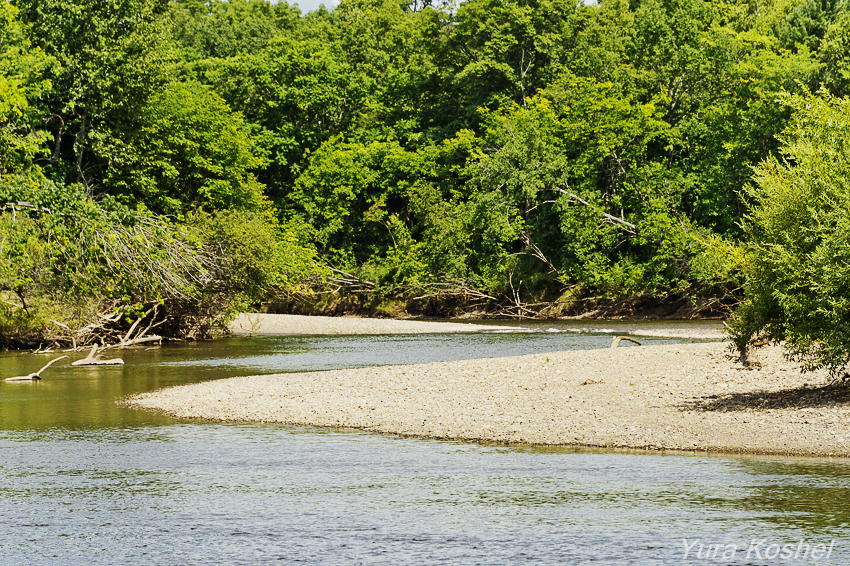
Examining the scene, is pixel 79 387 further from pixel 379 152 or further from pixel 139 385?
pixel 379 152

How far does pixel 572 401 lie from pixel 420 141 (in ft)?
189

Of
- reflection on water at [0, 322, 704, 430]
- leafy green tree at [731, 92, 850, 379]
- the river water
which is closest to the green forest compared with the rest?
reflection on water at [0, 322, 704, 430]

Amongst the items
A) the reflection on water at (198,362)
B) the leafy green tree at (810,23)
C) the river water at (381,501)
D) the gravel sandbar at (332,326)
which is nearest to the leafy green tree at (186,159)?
the gravel sandbar at (332,326)

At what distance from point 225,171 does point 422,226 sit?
55.6 ft

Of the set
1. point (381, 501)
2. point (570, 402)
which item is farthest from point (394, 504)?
point (570, 402)

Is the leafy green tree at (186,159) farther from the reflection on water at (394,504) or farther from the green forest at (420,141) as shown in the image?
Result: the reflection on water at (394,504)

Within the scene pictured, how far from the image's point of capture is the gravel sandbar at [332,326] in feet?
168

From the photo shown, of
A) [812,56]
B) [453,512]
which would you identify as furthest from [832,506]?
[812,56]

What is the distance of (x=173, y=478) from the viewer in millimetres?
14844

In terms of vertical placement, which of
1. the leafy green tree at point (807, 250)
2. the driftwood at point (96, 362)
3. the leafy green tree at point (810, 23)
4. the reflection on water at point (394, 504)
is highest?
the leafy green tree at point (810, 23)

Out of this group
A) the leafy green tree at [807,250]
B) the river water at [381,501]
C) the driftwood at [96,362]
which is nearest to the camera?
Answer: the river water at [381,501]

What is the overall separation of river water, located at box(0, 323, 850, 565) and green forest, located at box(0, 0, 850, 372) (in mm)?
14376

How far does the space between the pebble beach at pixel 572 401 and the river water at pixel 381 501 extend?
42.2 inches

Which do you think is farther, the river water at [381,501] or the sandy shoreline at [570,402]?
the sandy shoreline at [570,402]
